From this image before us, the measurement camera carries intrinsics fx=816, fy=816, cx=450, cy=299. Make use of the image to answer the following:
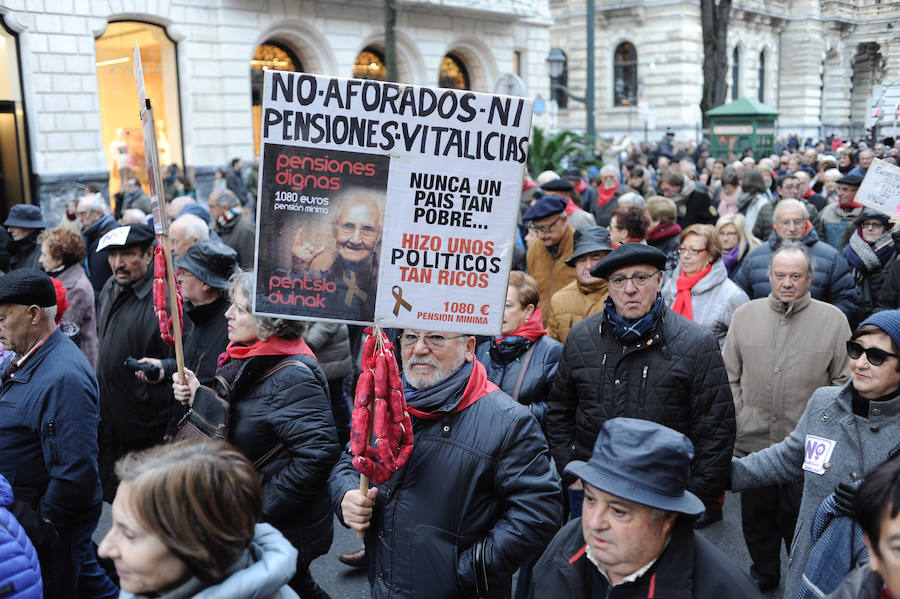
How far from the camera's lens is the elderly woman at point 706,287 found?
17.1 ft

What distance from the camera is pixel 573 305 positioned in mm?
4902

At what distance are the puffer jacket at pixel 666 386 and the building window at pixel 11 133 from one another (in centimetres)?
1480

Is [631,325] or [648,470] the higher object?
[631,325]

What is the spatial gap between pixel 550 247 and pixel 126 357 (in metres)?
3.09

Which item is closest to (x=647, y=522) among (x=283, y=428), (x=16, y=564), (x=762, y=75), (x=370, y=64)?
(x=283, y=428)

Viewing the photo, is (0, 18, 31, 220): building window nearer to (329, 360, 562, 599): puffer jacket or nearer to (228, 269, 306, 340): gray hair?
(228, 269, 306, 340): gray hair

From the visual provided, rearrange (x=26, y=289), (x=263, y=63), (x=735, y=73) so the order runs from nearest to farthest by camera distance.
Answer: (x=26, y=289) < (x=263, y=63) < (x=735, y=73)

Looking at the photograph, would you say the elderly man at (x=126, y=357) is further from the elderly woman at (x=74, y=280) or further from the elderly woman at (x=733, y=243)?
the elderly woman at (x=733, y=243)

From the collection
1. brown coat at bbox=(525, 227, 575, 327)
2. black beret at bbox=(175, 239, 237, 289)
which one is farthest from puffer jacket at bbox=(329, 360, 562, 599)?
brown coat at bbox=(525, 227, 575, 327)

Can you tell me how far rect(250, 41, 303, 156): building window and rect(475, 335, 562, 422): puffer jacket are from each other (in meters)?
16.8

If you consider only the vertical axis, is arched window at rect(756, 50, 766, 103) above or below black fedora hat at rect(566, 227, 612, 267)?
above

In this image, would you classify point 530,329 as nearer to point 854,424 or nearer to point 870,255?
point 854,424

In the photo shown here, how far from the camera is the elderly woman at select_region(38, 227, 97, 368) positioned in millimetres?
5625

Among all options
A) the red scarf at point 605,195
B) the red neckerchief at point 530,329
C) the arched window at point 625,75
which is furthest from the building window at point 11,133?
the arched window at point 625,75
